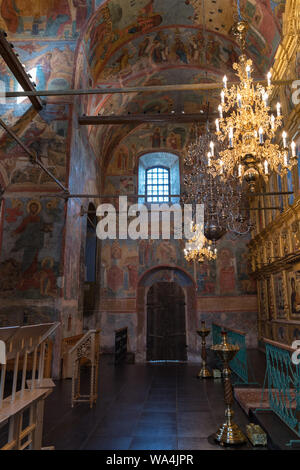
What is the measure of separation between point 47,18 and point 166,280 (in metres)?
Answer: 10.8

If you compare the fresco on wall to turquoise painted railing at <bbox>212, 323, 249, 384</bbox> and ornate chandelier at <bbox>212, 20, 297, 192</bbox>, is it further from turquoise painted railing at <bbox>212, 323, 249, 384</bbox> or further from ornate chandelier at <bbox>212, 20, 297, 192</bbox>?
ornate chandelier at <bbox>212, 20, 297, 192</bbox>

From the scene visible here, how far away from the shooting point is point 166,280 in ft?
50.0

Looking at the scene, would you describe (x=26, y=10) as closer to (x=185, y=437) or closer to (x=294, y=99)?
(x=294, y=99)

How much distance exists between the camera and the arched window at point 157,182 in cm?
1651

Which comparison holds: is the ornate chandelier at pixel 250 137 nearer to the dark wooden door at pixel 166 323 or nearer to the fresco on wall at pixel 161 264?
the fresco on wall at pixel 161 264

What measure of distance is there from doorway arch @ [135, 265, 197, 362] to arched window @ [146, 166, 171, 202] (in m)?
3.57

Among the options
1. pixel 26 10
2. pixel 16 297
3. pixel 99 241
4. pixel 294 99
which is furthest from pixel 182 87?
pixel 99 241

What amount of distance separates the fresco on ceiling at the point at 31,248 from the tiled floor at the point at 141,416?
8.85 ft

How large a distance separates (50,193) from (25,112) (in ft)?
8.98

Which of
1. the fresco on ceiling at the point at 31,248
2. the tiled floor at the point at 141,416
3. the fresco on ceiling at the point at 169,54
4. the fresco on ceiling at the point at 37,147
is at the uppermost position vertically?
the fresco on ceiling at the point at 169,54

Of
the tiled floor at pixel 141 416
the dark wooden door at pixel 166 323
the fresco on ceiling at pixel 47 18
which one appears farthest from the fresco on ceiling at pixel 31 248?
the dark wooden door at pixel 166 323

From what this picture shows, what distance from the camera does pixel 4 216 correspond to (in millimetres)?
9797

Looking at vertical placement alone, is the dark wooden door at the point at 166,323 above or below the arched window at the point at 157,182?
A: below

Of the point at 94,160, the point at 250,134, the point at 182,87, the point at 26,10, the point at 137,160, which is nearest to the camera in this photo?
the point at 250,134
